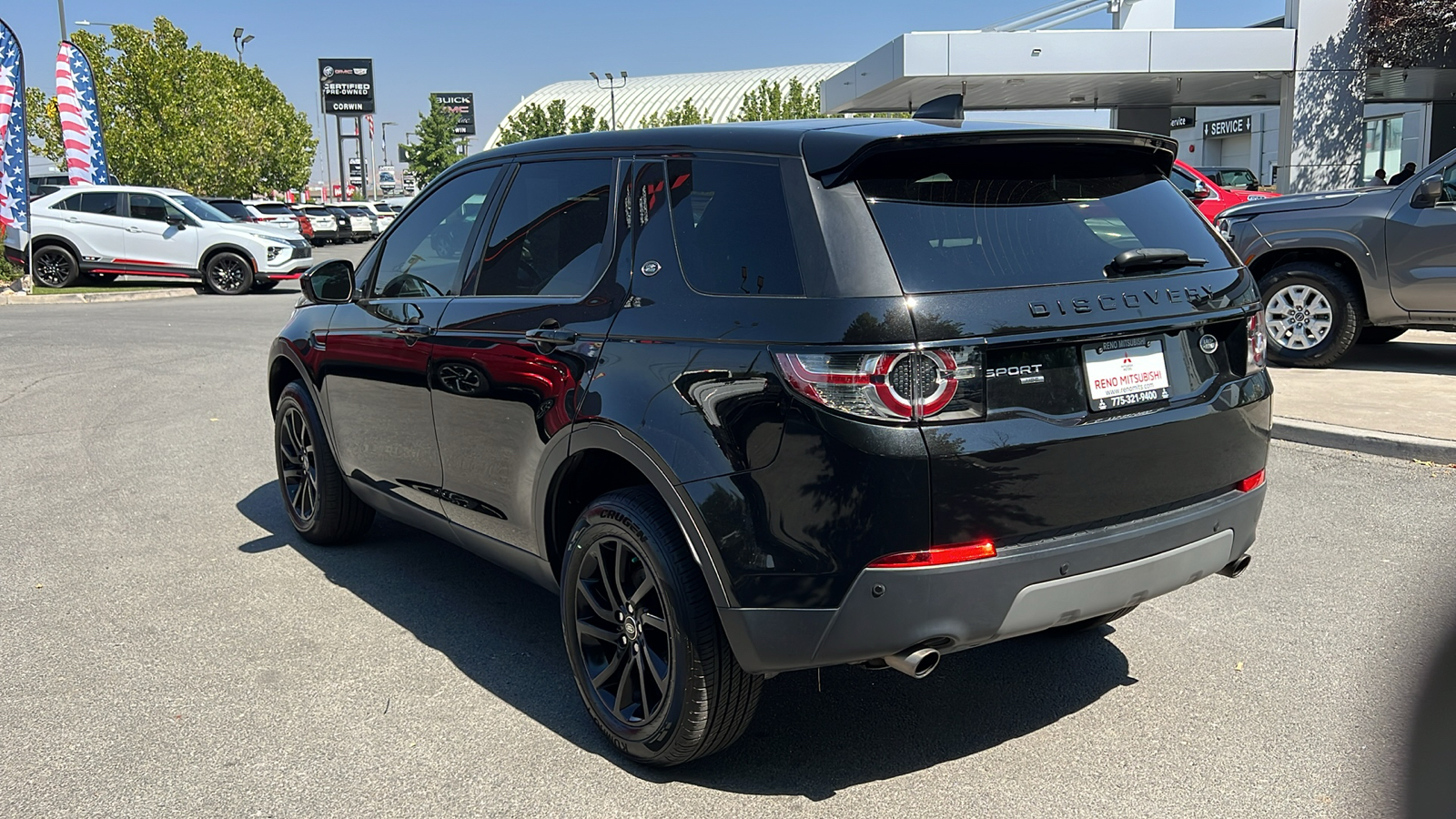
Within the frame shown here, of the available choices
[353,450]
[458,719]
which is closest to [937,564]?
[458,719]

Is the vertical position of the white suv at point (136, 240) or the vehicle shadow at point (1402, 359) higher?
the white suv at point (136, 240)

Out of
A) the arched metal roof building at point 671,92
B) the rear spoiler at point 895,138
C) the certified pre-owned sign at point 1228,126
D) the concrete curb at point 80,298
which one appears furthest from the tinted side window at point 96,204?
the arched metal roof building at point 671,92

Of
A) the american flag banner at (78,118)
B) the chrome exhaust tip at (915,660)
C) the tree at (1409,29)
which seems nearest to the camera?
the chrome exhaust tip at (915,660)

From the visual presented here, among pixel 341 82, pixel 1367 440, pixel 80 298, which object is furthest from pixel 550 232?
pixel 341 82

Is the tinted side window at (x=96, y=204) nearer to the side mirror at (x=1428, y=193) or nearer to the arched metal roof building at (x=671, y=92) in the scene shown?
the side mirror at (x=1428, y=193)

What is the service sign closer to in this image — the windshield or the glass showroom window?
the glass showroom window

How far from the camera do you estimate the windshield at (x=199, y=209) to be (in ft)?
69.9

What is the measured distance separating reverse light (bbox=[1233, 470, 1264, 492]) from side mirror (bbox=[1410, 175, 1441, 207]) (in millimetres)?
6767

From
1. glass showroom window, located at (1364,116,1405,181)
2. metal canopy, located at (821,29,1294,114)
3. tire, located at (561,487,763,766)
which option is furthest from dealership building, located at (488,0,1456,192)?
tire, located at (561,487,763,766)

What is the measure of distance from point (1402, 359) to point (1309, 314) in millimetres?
1259

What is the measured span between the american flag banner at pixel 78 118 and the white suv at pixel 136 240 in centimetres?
310

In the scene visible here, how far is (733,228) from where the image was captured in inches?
127

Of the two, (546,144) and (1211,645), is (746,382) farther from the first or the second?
(1211,645)

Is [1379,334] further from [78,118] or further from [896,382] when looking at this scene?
[78,118]
